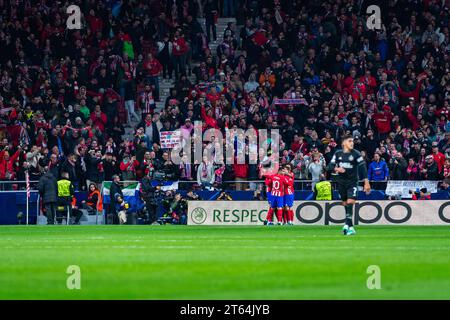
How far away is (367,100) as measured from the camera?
39656mm

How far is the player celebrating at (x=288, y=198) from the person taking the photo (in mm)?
33062

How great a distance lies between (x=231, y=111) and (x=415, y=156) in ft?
20.4

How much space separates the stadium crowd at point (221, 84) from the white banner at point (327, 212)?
2.01 m

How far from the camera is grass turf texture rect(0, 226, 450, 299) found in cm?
1262

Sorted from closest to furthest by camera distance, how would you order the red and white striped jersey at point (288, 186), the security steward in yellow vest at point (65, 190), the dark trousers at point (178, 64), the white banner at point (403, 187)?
the red and white striped jersey at point (288, 186), the white banner at point (403, 187), the security steward in yellow vest at point (65, 190), the dark trousers at point (178, 64)

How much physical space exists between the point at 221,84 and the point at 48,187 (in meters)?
8.24

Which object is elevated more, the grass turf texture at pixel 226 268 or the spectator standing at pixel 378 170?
the spectator standing at pixel 378 170

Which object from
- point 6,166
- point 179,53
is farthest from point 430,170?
point 6,166

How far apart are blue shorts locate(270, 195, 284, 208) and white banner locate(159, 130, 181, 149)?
5453 mm

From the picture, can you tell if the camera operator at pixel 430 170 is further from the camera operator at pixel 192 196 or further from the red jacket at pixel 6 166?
the red jacket at pixel 6 166

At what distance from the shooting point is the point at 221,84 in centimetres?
4141

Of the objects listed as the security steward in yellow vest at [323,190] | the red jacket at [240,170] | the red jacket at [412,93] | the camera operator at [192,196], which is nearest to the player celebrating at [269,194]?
the security steward in yellow vest at [323,190]

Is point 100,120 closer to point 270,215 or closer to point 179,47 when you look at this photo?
point 179,47

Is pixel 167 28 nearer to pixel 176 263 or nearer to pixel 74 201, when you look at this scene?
pixel 74 201
